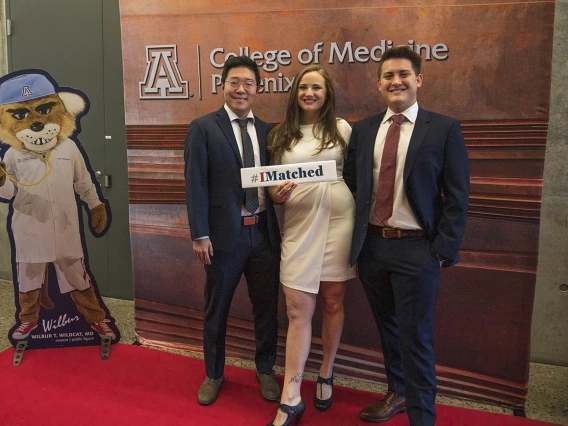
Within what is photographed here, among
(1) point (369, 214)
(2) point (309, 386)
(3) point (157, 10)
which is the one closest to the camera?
(1) point (369, 214)

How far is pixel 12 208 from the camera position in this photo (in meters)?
3.00

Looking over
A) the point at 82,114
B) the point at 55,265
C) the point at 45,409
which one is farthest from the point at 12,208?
the point at 45,409

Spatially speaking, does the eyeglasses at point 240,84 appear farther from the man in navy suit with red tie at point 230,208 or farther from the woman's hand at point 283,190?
the woman's hand at point 283,190

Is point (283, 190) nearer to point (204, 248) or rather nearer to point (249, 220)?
point (249, 220)

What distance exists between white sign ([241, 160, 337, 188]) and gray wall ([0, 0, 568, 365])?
61.0 inches

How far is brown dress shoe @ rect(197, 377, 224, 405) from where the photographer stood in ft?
8.61

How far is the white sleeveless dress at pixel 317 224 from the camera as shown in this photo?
230cm

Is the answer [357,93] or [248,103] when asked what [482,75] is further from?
[248,103]

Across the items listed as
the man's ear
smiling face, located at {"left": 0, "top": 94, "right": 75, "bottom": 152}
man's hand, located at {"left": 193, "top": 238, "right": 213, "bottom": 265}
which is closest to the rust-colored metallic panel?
the man's ear

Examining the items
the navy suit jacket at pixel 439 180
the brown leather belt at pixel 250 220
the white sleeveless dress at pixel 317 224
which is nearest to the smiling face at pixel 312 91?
the white sleeveless dress at pixel 317 224

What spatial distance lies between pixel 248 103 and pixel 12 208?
1.71m

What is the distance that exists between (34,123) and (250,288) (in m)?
1.67

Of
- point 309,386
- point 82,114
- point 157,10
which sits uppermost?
point 157,10

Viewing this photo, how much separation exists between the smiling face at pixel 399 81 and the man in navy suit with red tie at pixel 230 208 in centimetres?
68
